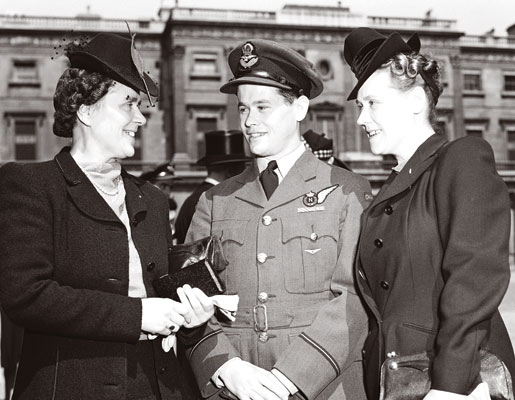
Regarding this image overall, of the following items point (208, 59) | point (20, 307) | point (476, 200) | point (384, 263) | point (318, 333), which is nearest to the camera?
point (476, 200)

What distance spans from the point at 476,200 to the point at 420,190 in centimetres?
33

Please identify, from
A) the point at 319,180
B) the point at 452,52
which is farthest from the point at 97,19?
the point at 319,180

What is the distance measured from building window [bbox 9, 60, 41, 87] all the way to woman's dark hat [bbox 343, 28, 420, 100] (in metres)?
30.2

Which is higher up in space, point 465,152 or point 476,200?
point 465,152

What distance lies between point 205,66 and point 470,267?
98.9ft

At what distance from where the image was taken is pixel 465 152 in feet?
8.38

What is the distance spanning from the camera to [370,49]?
306cm

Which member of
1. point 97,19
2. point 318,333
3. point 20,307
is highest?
point 97,19

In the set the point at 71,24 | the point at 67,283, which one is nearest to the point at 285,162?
the point at 67,283

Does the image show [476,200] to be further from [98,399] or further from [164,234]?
[98,399]

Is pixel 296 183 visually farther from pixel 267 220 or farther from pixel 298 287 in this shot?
pixel 298 287

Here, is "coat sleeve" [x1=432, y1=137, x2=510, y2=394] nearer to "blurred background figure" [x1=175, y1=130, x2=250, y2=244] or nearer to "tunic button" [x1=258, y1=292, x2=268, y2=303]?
"tunic button" [x1=258, y1=292, x2=268, y2=303]

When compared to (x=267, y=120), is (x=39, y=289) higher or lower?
lower

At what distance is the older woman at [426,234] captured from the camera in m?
2.37
